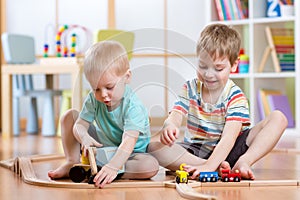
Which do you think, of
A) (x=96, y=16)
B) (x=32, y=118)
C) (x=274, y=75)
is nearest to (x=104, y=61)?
(x=274, y=75)

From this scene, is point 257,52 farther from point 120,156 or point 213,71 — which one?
point 120,156

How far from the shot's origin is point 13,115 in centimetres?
412

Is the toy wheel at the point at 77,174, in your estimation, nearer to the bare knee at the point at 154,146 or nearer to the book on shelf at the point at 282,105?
the bare knee at the point at 154,146

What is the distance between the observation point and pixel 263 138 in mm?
1881

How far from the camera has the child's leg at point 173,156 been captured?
5.98ft

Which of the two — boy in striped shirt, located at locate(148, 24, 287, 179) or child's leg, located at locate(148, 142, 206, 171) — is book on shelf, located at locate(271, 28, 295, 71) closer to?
boy in striped shirt, located at locate(148, 24, 287, 179)

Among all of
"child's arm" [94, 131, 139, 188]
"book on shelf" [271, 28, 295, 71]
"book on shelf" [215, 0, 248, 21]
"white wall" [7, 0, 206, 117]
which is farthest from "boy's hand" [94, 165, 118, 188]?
"white wall" [7, 0, 206, 117]

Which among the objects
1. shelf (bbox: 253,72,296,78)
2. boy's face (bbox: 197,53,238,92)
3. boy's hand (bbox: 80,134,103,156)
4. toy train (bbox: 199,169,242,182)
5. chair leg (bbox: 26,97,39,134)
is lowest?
chair leg (bbox: 26,97,39,134)

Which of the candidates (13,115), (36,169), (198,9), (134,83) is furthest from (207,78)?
(198,9)

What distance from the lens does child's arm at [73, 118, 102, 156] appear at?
170cm

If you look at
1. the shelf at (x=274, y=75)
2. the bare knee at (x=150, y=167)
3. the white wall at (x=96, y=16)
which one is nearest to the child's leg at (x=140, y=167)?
the bare knee at (x=150, y=167)

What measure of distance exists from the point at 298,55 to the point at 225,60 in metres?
2.00

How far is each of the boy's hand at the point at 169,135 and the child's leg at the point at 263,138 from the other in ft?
0.72

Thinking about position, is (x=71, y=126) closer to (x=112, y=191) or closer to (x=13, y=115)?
(x=112, y=191)
